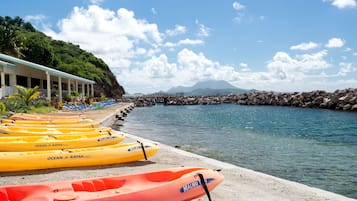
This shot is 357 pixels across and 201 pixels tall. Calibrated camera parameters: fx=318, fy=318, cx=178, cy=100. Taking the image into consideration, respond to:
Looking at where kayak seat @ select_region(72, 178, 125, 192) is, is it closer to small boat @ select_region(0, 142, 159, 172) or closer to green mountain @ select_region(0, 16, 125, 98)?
small boat @ select_region(0, 142, 159, 172)

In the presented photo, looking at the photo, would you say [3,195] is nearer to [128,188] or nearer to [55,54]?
[128,188]

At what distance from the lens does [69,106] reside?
2716 cm

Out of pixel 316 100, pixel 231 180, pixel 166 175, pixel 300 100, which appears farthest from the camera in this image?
pixel 300 100

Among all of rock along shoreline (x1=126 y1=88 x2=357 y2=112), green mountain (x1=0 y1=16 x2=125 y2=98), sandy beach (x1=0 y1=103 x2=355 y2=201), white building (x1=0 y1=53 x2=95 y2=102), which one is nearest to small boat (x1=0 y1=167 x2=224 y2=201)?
sandy beach (x1=0 y1=103 x2=355 y2=201)

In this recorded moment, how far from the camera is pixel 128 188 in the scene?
5.01 meters

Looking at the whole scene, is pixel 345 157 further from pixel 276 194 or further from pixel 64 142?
pixel 64 142

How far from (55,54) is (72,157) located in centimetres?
5814

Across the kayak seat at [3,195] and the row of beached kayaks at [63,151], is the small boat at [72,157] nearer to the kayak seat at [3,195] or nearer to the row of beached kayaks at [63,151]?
the row of beached kayaks at [63,151]

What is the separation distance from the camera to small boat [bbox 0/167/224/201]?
4471mm

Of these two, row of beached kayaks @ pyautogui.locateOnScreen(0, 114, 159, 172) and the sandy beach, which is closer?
the sandy beach

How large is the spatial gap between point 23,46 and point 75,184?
49.1 m

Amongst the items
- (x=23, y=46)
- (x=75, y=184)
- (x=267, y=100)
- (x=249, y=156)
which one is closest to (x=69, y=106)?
(x=249, y=156)

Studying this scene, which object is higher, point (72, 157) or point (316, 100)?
point (316, 100)

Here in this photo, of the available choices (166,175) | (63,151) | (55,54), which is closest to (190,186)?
(166,175)
